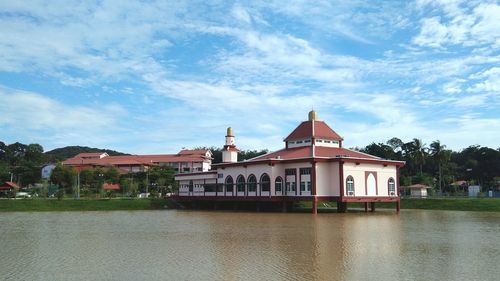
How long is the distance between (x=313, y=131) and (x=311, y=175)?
22.0 ft

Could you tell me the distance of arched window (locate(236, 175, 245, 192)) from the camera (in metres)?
46.5

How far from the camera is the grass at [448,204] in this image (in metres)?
42.8

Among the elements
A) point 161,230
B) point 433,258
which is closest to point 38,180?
point 161,230

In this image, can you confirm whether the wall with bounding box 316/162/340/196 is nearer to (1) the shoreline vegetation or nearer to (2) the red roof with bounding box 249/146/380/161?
(2) the red roof with bounding box 249/146/380/161

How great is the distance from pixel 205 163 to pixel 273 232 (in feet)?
253

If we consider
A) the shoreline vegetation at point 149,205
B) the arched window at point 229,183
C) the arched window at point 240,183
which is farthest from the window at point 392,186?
the arched window at point 229,183

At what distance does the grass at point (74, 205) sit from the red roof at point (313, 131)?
15.6 m

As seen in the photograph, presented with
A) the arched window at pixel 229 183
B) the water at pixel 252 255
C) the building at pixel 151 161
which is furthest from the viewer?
the building at pixel 151 161

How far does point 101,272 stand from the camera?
40.9 ft

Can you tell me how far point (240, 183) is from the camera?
46812mm

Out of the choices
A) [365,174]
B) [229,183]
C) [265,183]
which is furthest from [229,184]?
[365,174]

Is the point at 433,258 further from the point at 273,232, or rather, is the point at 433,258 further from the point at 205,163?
the point at 205,163

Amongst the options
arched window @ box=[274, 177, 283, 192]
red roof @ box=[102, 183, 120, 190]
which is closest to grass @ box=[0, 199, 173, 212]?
arched window @ box=[274, 177, 283, 192]

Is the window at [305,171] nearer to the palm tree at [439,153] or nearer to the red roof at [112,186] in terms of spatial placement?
the palm tree at [439,153]
